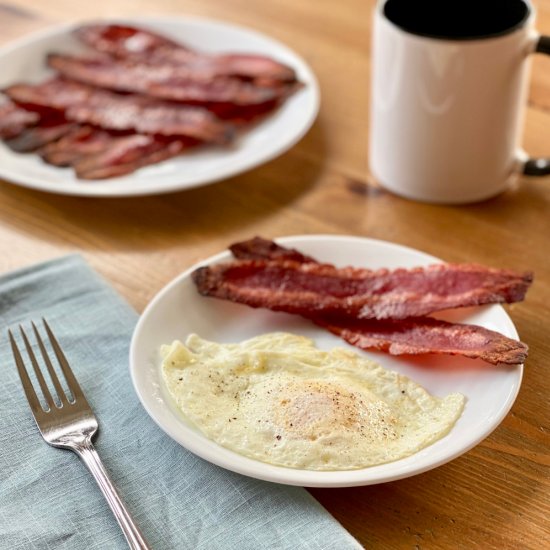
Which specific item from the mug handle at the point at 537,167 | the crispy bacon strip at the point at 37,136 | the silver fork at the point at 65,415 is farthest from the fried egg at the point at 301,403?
the crispy bacon strip at the point at 37,136

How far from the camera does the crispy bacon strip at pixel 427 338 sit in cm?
111

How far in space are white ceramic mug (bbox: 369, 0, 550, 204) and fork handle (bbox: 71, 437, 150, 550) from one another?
0.80 m

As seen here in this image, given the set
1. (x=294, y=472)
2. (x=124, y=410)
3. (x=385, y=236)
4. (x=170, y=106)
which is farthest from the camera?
(x=170, y=106)

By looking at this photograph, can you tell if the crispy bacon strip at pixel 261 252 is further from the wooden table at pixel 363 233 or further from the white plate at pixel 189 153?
the white plate at pixel 189 153

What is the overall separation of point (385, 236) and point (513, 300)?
0.35 meters

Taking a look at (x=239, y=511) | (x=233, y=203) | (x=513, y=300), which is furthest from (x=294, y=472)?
(x=233, y=203)

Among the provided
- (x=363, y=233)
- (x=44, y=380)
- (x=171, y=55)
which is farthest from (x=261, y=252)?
(x=171, y=55)

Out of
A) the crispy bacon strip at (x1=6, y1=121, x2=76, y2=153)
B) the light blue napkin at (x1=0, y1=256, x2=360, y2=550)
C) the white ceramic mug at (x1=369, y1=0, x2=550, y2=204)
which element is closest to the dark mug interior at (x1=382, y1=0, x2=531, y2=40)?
the white ceramic mug at (x1=369, y1=0, x2=550, y2=204)

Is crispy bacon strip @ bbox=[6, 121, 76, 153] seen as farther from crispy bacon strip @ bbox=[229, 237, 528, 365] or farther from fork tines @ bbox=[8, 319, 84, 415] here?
crispy bacon strip @ bbox=[229, 237, 528, 365]

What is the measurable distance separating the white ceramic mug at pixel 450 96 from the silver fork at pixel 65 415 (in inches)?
28.4

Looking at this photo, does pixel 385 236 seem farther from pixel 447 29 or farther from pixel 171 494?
pixel 171 494

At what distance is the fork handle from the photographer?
921mm

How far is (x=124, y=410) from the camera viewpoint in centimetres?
114

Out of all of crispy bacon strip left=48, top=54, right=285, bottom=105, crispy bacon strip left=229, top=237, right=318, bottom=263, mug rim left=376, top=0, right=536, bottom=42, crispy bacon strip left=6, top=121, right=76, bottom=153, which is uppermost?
mug rim left=376, top=0, right=536, bottom=42
